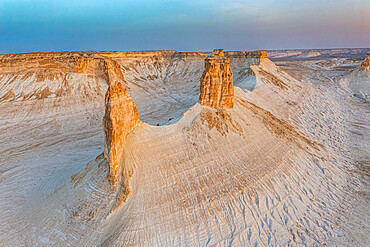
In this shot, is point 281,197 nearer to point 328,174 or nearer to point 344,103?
point 328,174

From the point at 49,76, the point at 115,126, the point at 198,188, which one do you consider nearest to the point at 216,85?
the point at 198,188

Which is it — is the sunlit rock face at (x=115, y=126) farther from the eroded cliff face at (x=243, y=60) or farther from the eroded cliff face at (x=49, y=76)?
the eroded cliff face at (x=243, y=60)

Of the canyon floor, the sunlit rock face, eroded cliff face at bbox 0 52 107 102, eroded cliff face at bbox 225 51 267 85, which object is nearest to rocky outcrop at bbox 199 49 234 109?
the canyon floor

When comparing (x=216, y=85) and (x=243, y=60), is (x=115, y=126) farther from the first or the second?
(x=243, y=60)

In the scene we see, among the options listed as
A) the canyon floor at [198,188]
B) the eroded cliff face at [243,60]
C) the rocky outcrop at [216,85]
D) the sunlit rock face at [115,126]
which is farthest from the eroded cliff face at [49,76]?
the eroded cliff face at [243,60]

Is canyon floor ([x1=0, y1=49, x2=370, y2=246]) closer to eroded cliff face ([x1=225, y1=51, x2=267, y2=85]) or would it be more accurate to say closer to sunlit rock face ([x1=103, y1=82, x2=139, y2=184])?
sunlit rock face ([x1=103, y1=82, x2=139, y2=184])
